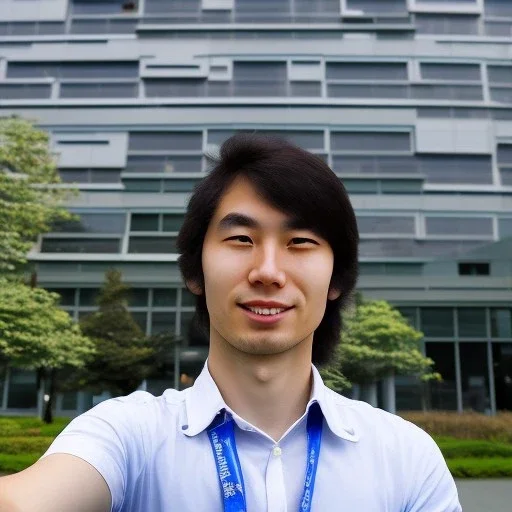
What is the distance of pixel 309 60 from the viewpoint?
22.8 meters

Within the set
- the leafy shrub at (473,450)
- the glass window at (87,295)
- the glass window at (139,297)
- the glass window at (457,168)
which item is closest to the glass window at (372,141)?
the glass window at (457,168)

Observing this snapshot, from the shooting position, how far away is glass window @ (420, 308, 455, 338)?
20.6 metres

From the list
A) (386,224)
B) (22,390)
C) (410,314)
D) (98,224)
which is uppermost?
(386,224)

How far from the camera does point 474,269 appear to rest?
801 inches

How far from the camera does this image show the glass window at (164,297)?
67.6ft

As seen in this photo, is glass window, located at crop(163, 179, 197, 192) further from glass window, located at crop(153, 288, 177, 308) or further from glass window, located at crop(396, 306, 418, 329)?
glass window, located at crop(396, 306, 418, 329)

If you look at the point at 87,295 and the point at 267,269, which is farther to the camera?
the point at 87,295

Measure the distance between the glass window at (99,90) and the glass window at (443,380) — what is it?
52.0ft

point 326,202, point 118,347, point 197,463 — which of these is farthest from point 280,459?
point 118,347

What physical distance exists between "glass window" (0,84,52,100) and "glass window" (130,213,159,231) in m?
6.58

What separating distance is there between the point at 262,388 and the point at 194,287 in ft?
1.38

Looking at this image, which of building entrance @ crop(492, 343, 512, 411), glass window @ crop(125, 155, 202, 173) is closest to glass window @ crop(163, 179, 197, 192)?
glass window @ crop(125, 155, 202, 173)

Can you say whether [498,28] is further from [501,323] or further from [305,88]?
[501,323]

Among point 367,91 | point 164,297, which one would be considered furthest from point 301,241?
point 367,91
